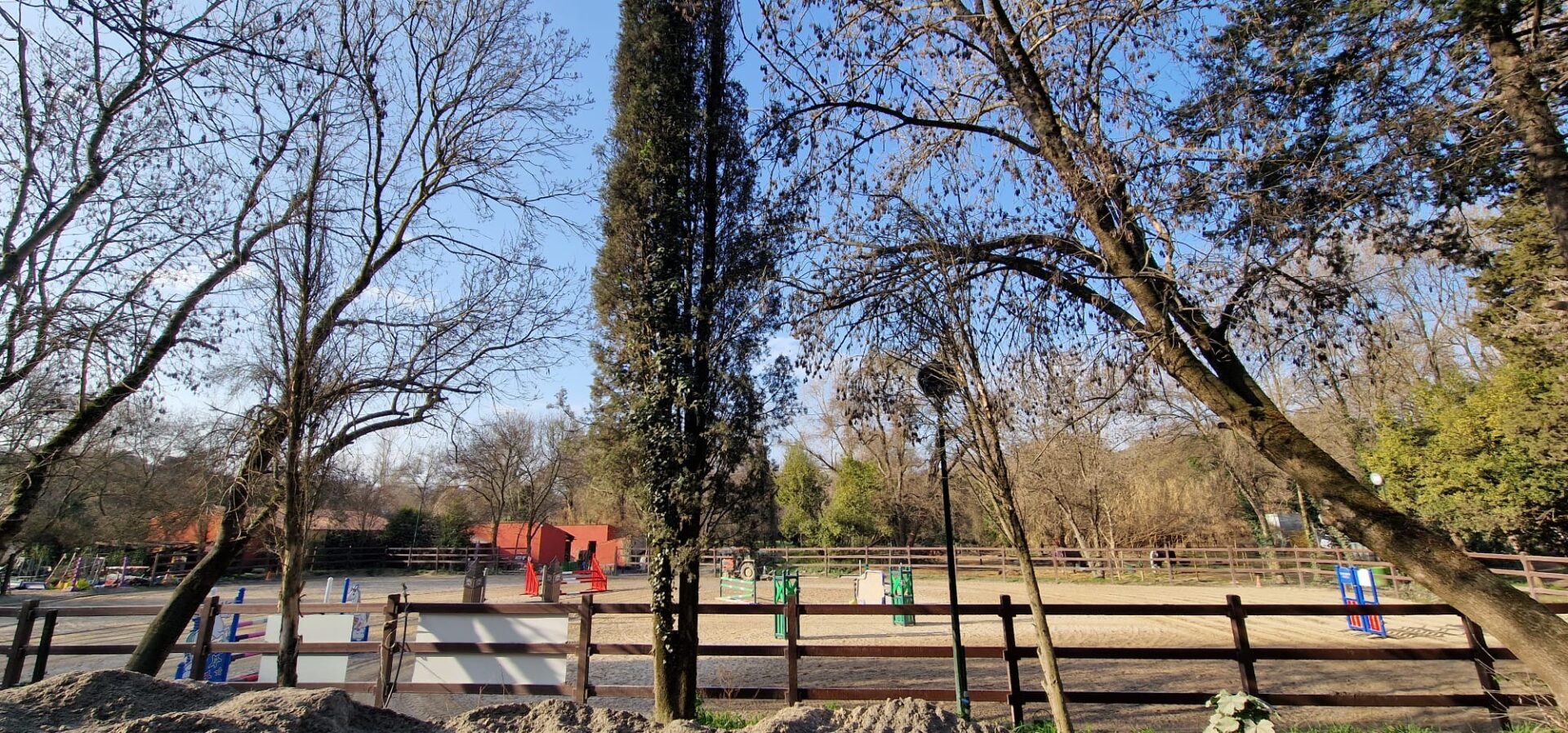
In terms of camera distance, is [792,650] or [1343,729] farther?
[792,650]

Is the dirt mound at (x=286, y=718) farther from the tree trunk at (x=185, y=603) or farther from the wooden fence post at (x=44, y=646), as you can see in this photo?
the wooden fence post at (x=44, y=646)

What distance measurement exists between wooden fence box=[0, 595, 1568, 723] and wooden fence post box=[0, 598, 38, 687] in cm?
1

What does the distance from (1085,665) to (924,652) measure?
520cm

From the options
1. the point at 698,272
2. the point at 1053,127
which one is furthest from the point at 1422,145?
the point at 698,272

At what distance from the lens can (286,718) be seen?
345cm

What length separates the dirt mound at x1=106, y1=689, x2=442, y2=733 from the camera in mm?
3143

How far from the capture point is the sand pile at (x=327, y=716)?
3492 mm

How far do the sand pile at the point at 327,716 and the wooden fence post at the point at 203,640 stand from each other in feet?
10.7

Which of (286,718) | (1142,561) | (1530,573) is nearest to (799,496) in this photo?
(1142,561)

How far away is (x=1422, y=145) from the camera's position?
16.2 ft

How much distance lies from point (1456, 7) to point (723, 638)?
12399 mm

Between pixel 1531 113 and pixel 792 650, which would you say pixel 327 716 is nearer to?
pixel 792 650

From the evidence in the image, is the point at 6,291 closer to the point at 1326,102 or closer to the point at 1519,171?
the point at 1326,102

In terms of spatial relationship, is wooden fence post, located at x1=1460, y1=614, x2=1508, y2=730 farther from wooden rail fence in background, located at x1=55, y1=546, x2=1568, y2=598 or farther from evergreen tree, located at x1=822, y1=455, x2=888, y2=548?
evergreen tree, located at x1=822, y1=455, x2=888, y2=548
